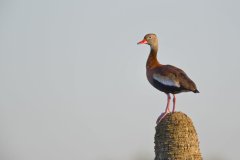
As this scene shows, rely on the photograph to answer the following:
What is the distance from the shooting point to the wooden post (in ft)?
37.5

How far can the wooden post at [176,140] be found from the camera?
450 inches

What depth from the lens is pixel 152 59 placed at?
53.0 ft

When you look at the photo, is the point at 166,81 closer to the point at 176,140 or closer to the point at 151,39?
the point at 151,39

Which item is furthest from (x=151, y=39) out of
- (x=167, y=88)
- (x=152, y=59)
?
(x=167, y=88)

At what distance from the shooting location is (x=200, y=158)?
11633 mm

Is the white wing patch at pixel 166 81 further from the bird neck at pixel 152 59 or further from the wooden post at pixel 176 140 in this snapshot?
the wooden post at pixel 176 140

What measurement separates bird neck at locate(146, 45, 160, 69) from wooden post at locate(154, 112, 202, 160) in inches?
150

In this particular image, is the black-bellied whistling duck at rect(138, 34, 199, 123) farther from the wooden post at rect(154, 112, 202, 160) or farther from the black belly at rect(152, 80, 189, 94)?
the wooden post at rect(154, 112, 202, 160)

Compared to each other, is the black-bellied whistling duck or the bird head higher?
the bird head

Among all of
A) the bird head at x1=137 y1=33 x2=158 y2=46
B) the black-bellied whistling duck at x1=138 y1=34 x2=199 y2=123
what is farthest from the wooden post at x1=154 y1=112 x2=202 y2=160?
the bird head at x1=137 y1=33 x2=158 y2=46

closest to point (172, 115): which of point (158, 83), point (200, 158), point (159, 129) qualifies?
point (159, 129)

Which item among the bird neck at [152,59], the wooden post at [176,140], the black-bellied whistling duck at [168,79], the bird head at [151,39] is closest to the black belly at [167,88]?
the black-bellied whistling duck at [168,79]

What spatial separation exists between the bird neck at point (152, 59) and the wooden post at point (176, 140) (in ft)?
12.5

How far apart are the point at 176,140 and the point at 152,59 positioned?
5055mm
